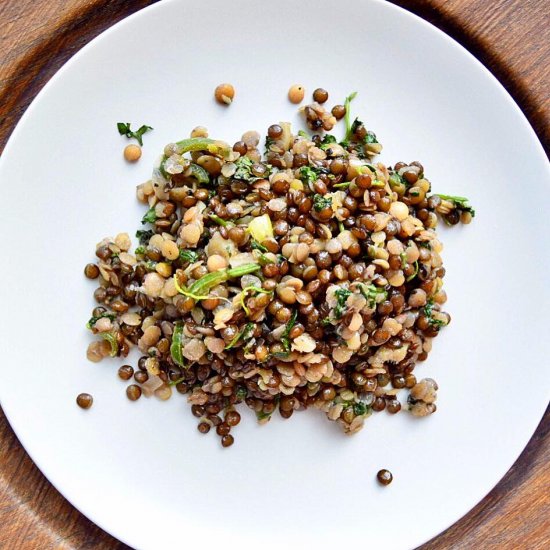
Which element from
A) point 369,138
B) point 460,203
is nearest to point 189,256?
point 369,138

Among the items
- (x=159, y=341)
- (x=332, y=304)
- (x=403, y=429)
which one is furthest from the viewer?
(x=403, y=429)

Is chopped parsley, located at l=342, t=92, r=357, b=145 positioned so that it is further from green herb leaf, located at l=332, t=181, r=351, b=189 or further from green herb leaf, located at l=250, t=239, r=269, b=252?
green herb leaf, located at l=250, t=239, r=269, b=252

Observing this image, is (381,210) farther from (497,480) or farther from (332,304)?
(497,480)

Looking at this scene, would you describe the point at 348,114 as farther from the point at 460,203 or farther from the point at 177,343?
the point at 177,343

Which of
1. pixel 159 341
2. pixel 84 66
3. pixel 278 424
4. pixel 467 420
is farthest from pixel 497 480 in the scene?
pixel 84 66

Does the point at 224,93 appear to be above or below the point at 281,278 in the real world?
above

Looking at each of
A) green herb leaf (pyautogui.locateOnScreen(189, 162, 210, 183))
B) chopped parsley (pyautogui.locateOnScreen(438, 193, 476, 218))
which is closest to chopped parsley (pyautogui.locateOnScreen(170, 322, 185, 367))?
green herb leaf (pyautogui.locateOnScreen(189, 162, 210, 183))
